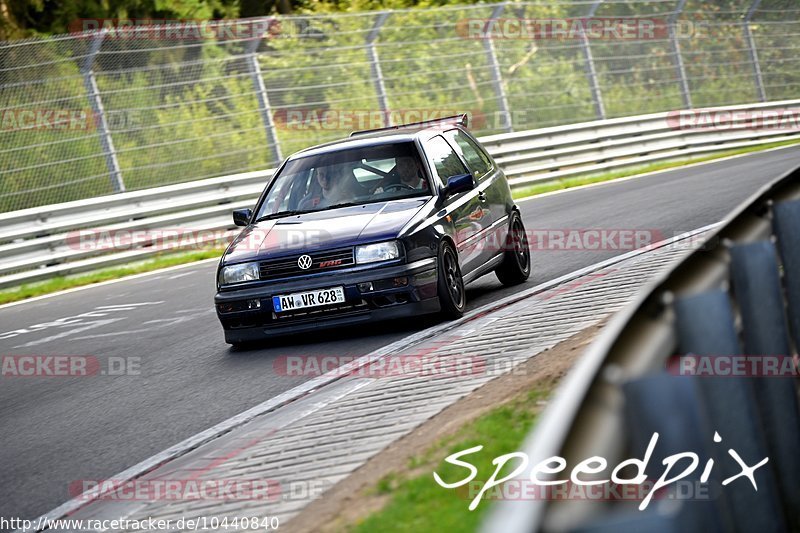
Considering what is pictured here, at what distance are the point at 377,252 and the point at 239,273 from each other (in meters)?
1.12

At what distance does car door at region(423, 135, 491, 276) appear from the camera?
1026 centimetres

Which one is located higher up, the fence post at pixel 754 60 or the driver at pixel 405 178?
the driver at pixel 405 178

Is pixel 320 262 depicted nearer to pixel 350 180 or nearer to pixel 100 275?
pixel 350 180

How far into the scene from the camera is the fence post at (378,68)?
22375 millimetres

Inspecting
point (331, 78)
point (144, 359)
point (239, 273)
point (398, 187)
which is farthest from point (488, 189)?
point (331, 78)

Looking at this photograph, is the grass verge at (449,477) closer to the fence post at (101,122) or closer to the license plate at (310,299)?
the license plate at (310,299)

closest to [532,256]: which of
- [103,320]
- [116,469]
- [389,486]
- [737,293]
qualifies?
[103,320]

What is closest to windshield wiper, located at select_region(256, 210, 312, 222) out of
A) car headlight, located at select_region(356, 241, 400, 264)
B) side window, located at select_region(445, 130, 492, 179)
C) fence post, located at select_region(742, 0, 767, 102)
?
car headlight, located at select_region(356, 241, 400, 264)

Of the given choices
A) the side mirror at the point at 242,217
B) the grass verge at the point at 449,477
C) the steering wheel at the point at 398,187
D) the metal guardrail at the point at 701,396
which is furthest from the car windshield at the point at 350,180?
the metal guardrail at the point at 701,396

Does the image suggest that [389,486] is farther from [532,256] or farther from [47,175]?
[47,175]

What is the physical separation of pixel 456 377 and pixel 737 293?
3.60 meters

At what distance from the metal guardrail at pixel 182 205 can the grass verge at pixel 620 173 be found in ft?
0.48

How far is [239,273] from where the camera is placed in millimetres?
9594

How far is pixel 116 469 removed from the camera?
21.7ft
